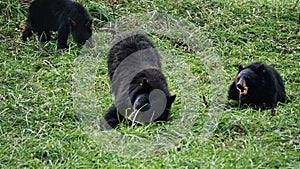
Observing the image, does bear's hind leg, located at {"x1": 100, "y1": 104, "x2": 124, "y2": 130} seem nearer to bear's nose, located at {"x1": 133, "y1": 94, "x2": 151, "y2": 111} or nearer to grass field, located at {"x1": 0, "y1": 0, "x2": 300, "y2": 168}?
grass field, located at {"x1": 0, "y1": 0, "x2": 300, "y2": 168}

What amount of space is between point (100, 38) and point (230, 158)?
5.14 metres

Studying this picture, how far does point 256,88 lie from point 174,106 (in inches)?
44.4

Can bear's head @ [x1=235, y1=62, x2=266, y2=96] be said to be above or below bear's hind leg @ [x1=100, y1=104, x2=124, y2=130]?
above

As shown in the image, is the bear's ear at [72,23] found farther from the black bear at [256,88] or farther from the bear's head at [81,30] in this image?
the black bear at [256,88]

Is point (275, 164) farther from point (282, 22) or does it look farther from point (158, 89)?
point (282, 22)

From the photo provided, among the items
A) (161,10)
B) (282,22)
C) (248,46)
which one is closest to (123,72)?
(248,46)

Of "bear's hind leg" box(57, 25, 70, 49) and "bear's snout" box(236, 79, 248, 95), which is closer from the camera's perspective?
"bear's snout" box(236, 79, 248, 95)

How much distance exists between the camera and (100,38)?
9.61 metres

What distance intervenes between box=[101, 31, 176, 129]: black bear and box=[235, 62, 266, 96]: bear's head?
1.00 m

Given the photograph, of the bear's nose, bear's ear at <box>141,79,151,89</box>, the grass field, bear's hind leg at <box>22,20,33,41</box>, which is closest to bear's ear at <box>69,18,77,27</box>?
the grass field

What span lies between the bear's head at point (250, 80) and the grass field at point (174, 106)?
32 cm

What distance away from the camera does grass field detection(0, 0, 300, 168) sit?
5.12m

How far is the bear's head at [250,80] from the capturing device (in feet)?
22.5

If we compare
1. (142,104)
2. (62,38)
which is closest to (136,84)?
(142,104)
